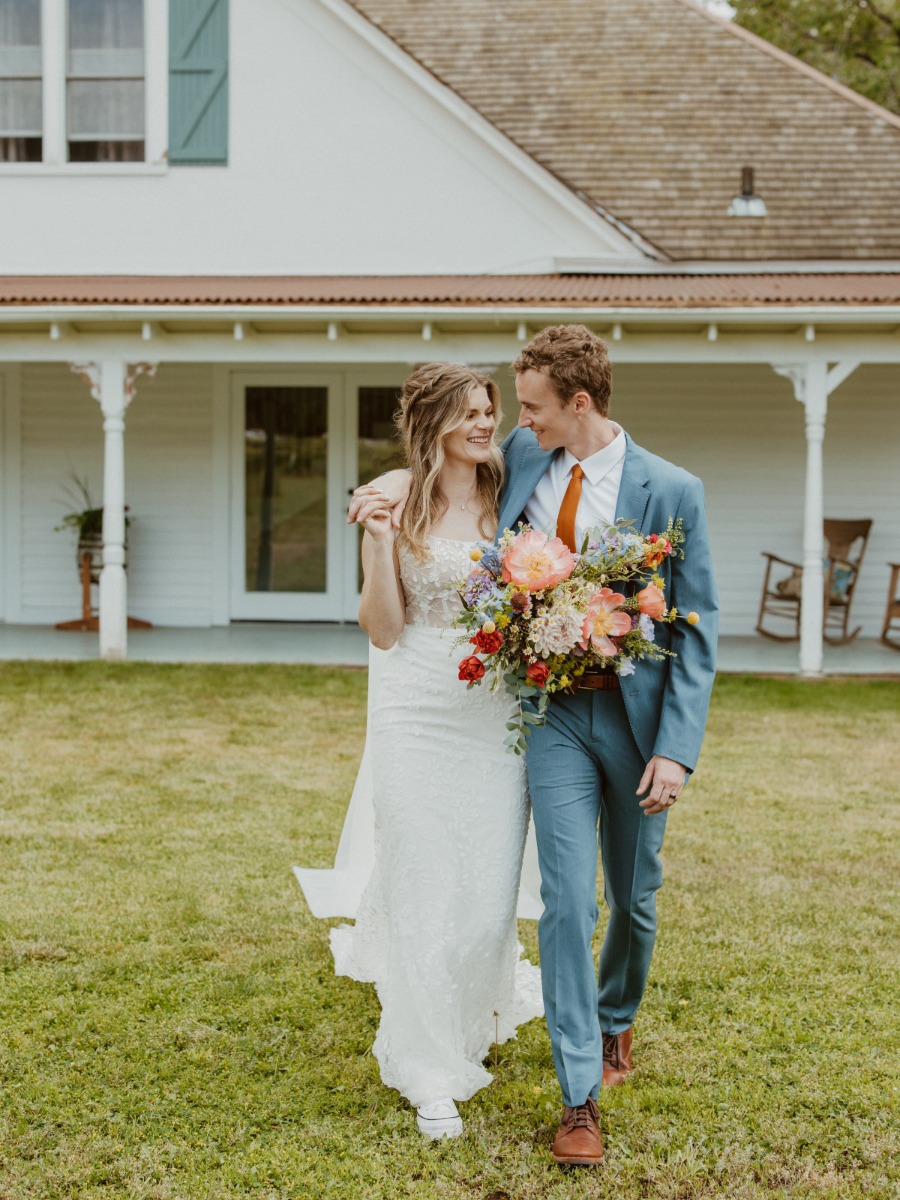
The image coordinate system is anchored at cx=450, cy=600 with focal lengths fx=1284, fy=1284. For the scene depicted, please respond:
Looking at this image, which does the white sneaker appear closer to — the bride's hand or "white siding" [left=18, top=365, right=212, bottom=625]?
the bride's hand

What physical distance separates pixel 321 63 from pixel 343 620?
5487 mm

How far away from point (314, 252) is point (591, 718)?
10.2 m

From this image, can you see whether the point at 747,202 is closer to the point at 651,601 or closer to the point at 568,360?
the point at 568,360

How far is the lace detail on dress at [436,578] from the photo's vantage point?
341 cm

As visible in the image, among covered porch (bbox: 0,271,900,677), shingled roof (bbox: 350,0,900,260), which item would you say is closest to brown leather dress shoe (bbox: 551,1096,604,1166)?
covered porch (bbox: 0,271,900,677)

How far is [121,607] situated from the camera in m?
11.1

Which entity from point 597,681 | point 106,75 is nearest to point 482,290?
point 106,75

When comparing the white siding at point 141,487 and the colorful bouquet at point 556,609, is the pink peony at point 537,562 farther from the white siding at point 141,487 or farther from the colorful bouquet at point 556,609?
the white siding at point 141,487

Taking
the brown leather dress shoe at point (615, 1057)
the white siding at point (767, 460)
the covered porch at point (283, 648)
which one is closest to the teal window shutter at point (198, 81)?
the covered porch at point (283, 648)

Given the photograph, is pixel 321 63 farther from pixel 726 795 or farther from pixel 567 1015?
pixel 567 1015

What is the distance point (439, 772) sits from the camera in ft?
11.4

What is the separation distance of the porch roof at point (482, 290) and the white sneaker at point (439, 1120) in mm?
7790

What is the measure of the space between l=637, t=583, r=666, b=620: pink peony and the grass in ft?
4.48

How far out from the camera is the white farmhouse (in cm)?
1238
